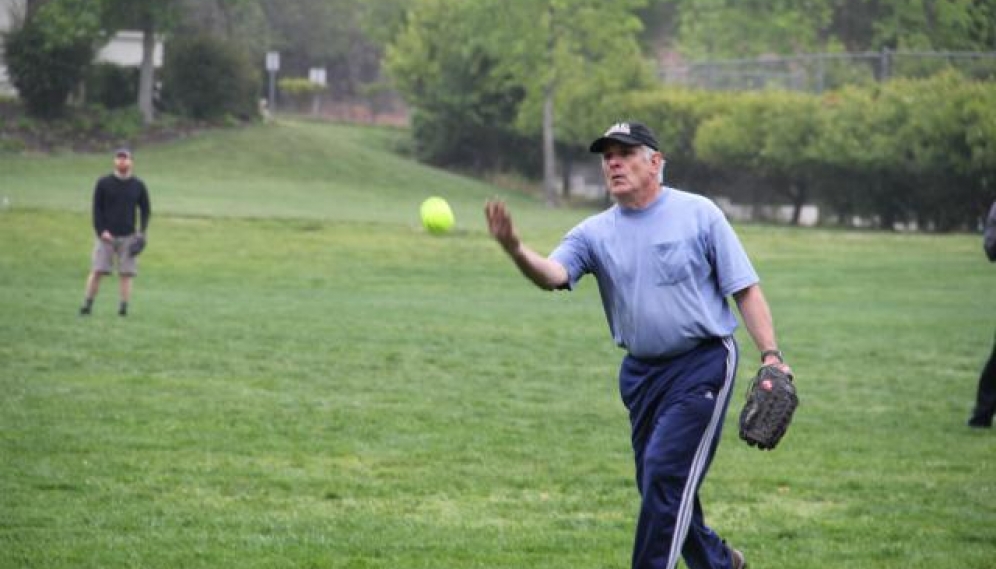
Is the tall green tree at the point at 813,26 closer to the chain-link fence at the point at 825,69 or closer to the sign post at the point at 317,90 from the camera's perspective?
the chain-link fence at the point at 825,69

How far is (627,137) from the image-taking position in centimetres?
688

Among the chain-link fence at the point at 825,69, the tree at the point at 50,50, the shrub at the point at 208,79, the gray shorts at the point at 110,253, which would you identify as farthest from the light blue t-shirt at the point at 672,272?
A: the shrub at the point at 208,79

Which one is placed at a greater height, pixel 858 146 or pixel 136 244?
pixel 858 146

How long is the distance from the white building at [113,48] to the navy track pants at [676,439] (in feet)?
173

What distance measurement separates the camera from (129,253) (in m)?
20.7

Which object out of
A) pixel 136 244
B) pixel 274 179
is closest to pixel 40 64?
pixel 274 179

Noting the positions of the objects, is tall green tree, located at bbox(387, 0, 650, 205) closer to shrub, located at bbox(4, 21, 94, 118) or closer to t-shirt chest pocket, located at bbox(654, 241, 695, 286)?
shrub, located at bbox(4, 21, 94, 118)

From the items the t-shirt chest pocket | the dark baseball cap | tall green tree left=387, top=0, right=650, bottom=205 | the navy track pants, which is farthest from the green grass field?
tall green tree left=387, top=0, right=650, bottom=205

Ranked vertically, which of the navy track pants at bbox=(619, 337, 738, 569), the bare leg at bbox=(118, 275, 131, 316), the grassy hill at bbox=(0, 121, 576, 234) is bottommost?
the grassy hill at bbox=(0, 121, 576, 234)

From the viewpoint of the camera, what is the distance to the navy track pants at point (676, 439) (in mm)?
6773

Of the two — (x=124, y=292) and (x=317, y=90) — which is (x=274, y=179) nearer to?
(x=317, y=90)

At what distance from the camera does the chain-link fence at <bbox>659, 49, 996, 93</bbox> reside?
148 feet

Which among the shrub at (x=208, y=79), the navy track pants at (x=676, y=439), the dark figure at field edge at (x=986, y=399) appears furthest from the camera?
the shrub at (x=208, y=79)

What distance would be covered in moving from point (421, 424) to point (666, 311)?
6.17m
